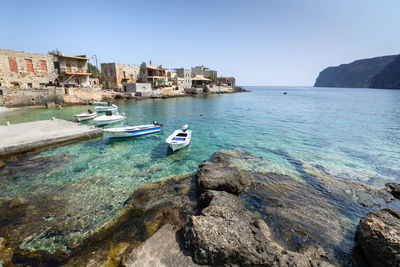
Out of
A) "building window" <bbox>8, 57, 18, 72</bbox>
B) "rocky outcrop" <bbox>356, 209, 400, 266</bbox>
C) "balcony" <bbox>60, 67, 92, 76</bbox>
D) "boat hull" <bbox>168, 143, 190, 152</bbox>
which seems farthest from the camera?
"balcony" <bbox>60, 67, 92, 76</bbox>

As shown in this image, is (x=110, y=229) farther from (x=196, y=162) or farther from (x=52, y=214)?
(x=196, y=162)

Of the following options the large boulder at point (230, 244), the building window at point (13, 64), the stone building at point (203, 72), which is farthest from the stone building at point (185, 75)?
the large boulder at point (230, 244)

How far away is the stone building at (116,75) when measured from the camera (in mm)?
52906

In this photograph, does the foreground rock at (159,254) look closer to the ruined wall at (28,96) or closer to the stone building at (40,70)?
the ruined wall at (28,96)

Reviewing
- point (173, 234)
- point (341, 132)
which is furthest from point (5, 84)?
point (341, 132)

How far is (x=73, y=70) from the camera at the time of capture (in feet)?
138

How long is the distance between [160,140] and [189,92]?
58.0 metres

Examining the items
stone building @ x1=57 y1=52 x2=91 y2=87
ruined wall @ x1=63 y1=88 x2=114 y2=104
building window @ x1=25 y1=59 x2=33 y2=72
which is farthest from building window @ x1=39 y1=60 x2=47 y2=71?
ruined wall @ x1=63 y1=88 x2=114 y2=104

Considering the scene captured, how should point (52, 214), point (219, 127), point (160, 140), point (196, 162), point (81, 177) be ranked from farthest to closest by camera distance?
point (219, 127) < point (160, 140) < point (196, 162) < point (81, 177) < point (52, 214)

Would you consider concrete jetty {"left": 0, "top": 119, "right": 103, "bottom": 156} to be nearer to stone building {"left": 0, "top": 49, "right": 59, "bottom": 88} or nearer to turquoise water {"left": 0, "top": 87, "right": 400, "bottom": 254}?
turquoise water {"left": 0, "top": 87, "right": 400, "bottom": 254}

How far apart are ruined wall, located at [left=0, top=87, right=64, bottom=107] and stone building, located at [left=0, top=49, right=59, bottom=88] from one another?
135 inches

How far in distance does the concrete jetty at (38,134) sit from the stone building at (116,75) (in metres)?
39.4

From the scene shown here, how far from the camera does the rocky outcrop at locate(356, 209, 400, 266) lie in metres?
4.49

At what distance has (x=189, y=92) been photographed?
237ft
